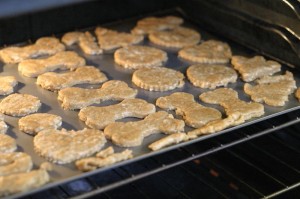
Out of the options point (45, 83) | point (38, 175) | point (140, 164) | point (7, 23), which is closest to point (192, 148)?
point (140, 164)

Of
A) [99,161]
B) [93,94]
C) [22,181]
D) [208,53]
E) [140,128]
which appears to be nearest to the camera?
[22,181]

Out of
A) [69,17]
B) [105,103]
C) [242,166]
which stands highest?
[69,17]

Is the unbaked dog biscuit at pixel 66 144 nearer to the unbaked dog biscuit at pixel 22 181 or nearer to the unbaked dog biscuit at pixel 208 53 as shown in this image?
the unbaked dog biscuit at pixel 22 181

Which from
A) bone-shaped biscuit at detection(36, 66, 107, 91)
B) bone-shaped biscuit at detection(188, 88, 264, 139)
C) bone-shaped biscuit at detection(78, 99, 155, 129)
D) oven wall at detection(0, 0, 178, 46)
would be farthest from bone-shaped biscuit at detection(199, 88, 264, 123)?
oven wall at detection(0, 0, 178, 46)

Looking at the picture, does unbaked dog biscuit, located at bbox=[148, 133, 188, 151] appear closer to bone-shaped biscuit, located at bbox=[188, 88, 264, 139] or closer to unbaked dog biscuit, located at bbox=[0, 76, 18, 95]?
bone-shaped biscuit, located at bbox=[188, 88, 264, 139]

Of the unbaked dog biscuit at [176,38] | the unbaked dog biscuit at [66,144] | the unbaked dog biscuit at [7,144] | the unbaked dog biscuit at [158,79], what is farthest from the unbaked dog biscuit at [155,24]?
the unbaked dog biscuit at [7,144]

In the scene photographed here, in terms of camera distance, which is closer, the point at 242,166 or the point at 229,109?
the point at 229,109

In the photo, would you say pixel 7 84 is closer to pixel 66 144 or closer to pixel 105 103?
pixel 105 103

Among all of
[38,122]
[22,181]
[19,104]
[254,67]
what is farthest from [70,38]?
[22,181]
